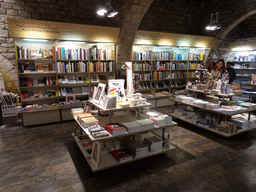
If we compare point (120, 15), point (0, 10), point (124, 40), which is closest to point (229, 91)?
point (124, 40)

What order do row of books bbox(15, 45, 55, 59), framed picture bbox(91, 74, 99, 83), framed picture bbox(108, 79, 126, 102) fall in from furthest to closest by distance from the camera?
1. framed picture bbox(91, 74, 99, 83)
2. row of books bbox(15, 45, 55, 59)
3. framed picture bbox(108, 79, 126, 102)

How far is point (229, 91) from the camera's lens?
4652mm

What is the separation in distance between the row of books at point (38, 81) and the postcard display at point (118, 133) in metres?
2.29

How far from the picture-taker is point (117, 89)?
3518 mm

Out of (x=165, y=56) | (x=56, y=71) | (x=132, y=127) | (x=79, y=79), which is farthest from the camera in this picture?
(x=165, y=56)

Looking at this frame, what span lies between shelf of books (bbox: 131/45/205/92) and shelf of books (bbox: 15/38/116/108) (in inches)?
52.2

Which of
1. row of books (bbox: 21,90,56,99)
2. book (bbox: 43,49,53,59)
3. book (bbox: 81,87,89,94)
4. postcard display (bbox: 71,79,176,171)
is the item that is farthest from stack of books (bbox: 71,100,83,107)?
postcard display (bbox: 71,79,176,171)

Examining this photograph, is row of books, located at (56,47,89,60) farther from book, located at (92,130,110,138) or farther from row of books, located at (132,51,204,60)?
book, located at (92,130,110,138)

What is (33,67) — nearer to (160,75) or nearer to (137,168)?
(137,168)

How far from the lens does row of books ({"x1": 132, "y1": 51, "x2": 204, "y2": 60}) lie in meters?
6.94

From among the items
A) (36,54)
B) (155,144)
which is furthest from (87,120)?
(36,54)

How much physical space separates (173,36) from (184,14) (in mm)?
2099

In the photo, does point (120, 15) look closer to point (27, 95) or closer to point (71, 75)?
point (71, 75)

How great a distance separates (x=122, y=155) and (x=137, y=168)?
368 mm
